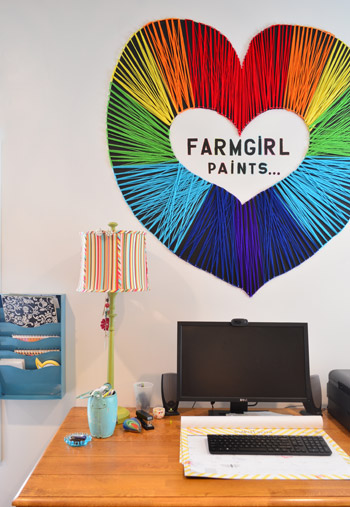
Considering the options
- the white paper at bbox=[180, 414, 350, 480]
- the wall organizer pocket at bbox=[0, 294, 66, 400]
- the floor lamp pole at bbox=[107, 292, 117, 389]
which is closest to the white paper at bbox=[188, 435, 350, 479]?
the white paper at bbox=[180, 414, 350, 480]

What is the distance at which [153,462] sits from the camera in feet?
4.23

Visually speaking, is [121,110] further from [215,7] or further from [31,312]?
[31,312]

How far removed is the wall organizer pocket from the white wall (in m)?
0.07

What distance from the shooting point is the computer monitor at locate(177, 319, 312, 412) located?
1.62m

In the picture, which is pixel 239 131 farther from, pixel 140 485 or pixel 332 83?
pixel 140 485

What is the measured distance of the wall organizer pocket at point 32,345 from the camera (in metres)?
1.78

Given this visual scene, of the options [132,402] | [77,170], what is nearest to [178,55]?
[77,170]

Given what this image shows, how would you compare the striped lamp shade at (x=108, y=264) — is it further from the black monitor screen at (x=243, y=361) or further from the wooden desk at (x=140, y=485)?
the wooden desk at (x=140, y=485)

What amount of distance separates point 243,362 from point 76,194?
101cm

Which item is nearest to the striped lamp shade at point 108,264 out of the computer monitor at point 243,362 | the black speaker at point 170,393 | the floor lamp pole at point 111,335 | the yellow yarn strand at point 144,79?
the floor lamp pole at point 111,335

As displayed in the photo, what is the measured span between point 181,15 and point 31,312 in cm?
146

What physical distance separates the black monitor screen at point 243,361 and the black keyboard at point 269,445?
21 cm

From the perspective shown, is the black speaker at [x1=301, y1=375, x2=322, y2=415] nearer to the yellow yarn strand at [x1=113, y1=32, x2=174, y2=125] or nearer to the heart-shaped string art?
the heart-shaped string art

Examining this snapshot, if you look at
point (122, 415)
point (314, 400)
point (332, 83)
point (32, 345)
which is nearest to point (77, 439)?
point (122, 415)
